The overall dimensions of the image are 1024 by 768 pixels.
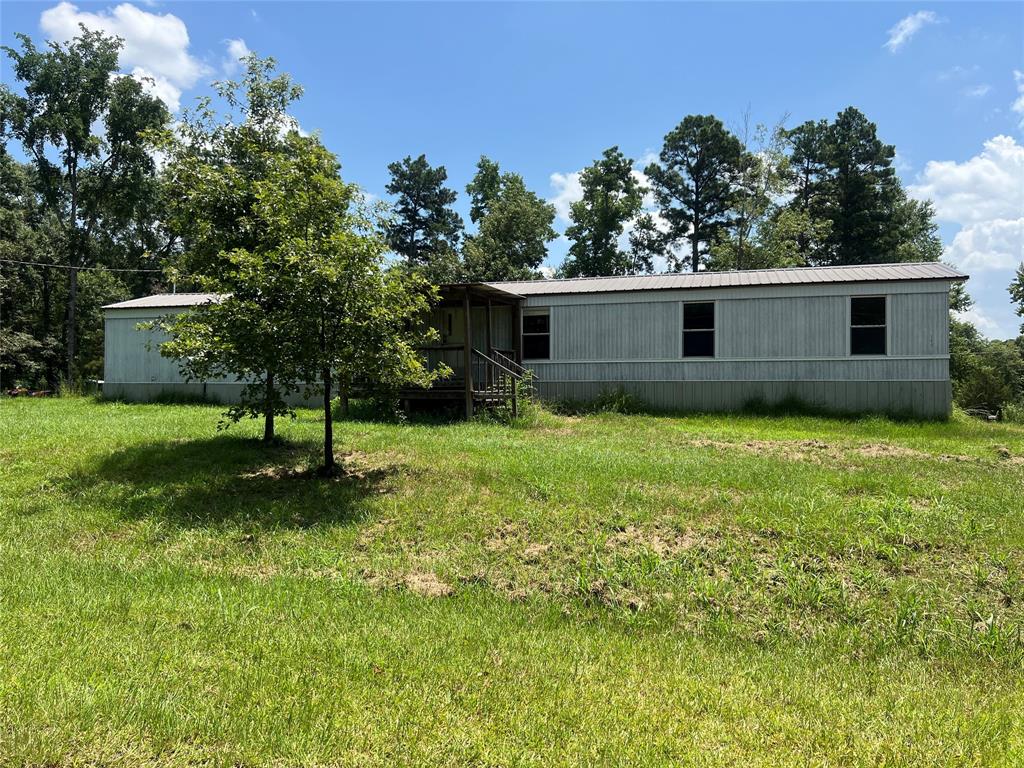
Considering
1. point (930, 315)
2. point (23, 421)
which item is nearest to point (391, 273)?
point (23, 421)

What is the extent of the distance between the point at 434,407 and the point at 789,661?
11.0 meters

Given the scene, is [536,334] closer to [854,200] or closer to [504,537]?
[504,537]

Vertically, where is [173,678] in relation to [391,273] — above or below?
below

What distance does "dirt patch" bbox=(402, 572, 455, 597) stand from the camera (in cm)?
467

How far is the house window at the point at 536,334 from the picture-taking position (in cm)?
1647

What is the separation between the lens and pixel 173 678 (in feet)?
9.98

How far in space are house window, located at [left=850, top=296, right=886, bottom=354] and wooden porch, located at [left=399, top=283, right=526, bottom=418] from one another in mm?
7734

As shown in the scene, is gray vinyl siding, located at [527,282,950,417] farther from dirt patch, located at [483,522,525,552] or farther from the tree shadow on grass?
dirt patch, located at [483,522,525,552]

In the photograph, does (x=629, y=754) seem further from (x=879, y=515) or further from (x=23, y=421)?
(x=23, y=421)

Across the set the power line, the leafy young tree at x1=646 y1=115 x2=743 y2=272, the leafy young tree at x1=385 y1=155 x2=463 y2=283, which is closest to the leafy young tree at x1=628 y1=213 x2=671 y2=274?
the leafy young tree at x1=646 y1=115 x2=743 y2=272

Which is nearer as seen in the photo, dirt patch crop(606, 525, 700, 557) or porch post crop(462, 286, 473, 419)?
dirt patch crop(606, 525, 700, 557)

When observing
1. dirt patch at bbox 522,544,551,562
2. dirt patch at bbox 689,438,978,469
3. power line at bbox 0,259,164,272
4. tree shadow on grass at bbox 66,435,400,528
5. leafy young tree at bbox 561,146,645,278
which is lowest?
dirt patch at bbox 522,544,551,562

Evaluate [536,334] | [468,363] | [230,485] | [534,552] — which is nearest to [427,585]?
[534,552]

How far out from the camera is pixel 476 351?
43.2ft
